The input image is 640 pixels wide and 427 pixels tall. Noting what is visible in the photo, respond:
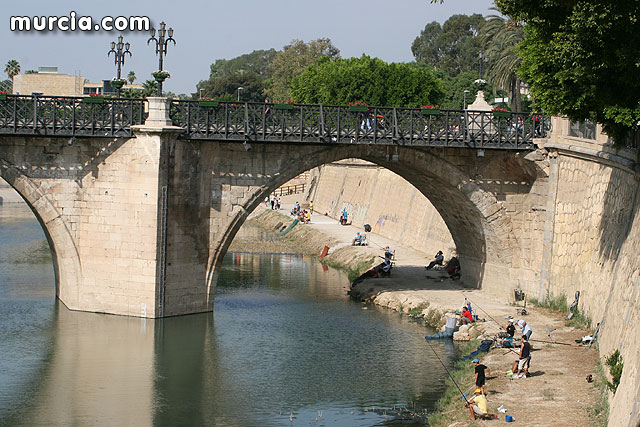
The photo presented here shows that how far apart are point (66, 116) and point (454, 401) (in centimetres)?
A: 1545

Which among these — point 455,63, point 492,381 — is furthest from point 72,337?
point 455,63

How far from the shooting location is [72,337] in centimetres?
2975

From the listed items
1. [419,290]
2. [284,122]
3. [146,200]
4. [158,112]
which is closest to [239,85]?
[419,290]

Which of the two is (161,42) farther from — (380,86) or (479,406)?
(380,86)

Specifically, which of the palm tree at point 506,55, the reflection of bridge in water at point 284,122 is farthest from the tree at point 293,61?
the reflection of bridge in water at point 284,122

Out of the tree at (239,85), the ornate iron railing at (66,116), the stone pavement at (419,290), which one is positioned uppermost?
the tree at (239,85)

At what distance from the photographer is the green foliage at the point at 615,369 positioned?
1986 cm

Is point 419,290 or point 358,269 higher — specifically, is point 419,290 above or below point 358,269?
below

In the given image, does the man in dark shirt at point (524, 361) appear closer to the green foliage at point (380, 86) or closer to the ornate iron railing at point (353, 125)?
the ornate iron railing at point (353, 125)

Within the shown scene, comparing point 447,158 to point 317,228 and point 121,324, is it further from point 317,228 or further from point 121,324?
point 317,228

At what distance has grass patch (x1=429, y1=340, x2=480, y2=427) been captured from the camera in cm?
2181

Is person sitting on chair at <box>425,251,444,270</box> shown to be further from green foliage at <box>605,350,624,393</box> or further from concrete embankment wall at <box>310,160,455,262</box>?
green foliage at <box>605,350,624,393</box>

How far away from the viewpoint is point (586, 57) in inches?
862

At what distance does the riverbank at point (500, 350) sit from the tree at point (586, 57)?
20.0 ft
